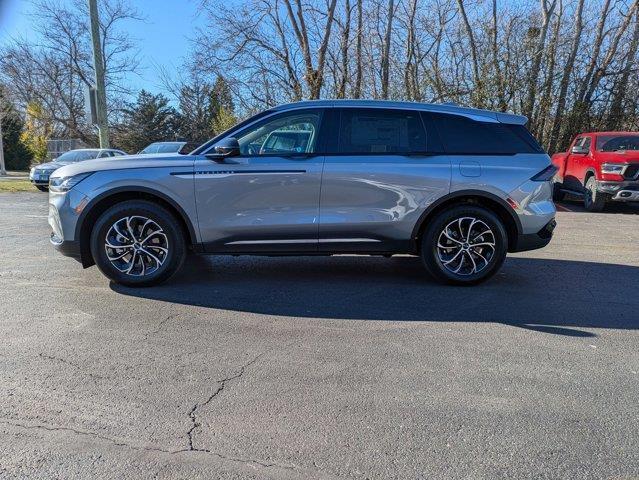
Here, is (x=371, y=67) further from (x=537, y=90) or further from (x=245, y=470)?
(x=245, y=470)

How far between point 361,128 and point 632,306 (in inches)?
127

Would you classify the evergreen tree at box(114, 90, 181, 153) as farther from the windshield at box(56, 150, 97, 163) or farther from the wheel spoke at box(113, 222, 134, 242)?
the wheel spoke at box(113, 222, 134, 242)

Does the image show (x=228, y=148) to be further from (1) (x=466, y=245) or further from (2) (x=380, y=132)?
(1) (x=466, y=245)

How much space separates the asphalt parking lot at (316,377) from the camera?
2.45 meters

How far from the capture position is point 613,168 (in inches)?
436

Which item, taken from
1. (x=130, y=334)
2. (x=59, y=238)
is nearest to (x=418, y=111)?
(x=130, y=334)

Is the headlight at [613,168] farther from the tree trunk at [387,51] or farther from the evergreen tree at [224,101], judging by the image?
the evergreen tree at [224,101]

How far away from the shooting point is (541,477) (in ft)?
7.61

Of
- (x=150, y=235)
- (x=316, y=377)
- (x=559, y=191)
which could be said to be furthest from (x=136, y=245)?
(x=559, y=191)

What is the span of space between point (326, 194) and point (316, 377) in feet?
7.42

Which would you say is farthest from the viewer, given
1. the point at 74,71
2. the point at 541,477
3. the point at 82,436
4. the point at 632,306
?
the point at 74,71

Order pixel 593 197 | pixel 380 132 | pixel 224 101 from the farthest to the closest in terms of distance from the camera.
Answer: pixel 224 101 → pixel 593 197 → pixel 380 132

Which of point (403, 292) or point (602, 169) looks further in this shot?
point (602, 169)

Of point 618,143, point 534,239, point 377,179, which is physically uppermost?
point 618,143
